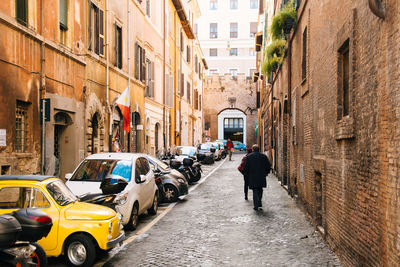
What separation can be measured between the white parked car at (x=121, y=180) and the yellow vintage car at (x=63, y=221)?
1.60 m

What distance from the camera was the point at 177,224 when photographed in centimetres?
988

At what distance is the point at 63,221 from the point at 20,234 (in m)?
2.14

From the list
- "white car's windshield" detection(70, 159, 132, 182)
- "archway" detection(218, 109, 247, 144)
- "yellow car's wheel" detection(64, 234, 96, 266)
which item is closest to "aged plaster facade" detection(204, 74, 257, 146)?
"archway" detection(218, 109, 247, 144)

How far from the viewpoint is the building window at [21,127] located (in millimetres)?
10922

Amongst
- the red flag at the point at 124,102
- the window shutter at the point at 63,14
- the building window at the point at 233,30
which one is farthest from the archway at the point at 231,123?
the window shutter at the point at 63,14

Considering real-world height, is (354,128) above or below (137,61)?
below

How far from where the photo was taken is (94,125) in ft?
54.6

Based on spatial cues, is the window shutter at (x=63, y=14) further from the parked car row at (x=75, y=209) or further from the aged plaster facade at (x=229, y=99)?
the aged plaster facade at (x=229, y=99)

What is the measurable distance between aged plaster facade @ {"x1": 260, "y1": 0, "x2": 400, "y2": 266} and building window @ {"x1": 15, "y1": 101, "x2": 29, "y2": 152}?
6.88 meters

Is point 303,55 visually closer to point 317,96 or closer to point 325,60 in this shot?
point 317,96

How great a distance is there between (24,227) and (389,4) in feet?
13.8

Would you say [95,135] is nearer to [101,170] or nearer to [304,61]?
[101,170]

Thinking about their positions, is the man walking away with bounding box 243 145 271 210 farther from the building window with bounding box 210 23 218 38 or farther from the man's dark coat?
the building window with bounding box 210 23 218 38

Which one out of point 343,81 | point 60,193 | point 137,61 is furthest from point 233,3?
point 60,193
